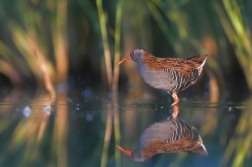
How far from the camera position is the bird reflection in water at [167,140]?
3340 mm

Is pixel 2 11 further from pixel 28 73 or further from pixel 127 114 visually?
pixel 127 114

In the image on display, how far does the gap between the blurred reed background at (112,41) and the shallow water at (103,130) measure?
85 cm

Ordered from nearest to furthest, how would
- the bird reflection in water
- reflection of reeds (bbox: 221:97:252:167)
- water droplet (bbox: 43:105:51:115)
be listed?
reflection of reeds (bbox: 221:97:252:167) → the bird reflection in water → water droplet (bbox: 43:105:51:115)

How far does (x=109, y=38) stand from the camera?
7.93 meters

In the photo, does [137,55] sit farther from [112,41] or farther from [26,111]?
[26,111]

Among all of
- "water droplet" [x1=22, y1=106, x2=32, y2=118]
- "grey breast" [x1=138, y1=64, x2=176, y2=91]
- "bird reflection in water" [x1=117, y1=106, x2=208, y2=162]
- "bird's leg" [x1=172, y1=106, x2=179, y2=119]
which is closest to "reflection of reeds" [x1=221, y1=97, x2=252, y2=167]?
"bird reflection in water" [x1=117, y1=106, x2=208, y2=162]

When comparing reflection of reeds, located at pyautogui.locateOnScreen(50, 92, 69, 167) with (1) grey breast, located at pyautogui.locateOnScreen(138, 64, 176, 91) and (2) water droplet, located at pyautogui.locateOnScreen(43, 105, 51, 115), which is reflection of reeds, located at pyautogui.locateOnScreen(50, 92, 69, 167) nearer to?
(2) water droplet, located at pyautogui.locateOnScreen(43, 105, 51, 115)

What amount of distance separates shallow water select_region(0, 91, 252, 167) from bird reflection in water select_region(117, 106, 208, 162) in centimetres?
5

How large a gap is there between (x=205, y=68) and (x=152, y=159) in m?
4.77

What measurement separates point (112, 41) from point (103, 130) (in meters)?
3.83

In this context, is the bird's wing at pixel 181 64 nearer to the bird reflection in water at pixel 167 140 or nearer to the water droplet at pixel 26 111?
the water droplet at pixel 26 111

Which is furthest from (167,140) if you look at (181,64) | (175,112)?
(181,64)

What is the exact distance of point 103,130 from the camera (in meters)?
4.26

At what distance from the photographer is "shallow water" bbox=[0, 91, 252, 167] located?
3.17m
